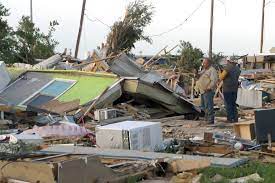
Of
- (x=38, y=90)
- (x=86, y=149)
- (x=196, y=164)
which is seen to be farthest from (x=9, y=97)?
(x=196, y=164)

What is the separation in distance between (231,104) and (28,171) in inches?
349

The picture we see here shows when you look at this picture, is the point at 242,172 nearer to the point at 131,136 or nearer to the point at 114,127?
the point at 131,136

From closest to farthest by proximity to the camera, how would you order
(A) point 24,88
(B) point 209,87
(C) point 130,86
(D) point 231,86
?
(B) point 209,87 < (D) point 231,86 < (C) point 130,86 < (A) point 24,88

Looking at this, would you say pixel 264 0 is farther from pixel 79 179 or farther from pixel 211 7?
pixel 79 179

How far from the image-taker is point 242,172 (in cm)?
711

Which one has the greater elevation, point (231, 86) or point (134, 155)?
point (231, 86)

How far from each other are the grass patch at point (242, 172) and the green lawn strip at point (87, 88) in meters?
8.76

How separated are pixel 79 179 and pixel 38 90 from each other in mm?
10647

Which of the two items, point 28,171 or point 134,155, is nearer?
point 28,171

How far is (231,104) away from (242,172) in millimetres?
7622

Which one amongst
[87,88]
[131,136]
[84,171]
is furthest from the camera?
[87,88]

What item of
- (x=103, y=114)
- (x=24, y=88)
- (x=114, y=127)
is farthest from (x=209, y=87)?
(x=24, y=88)

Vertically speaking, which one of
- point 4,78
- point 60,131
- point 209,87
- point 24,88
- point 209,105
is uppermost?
point 4,78

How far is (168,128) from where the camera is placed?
536 inches
